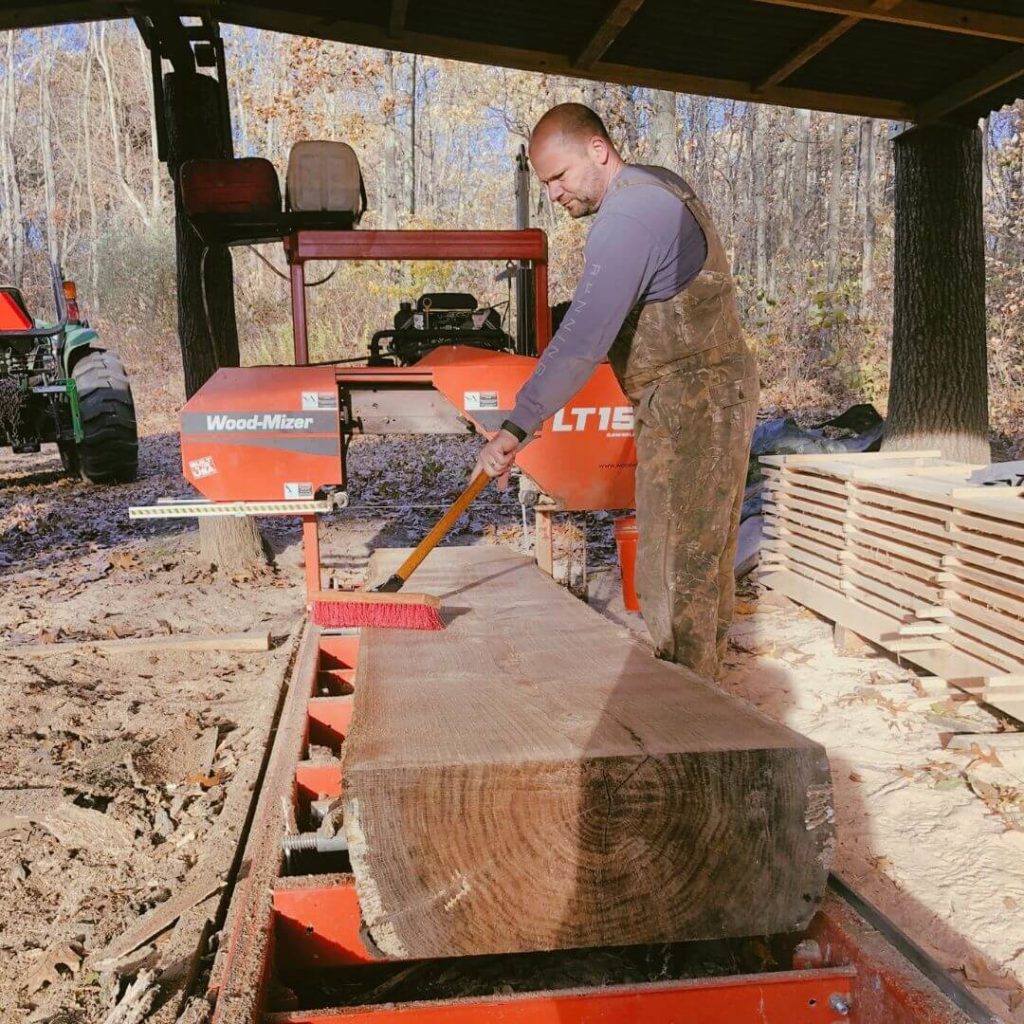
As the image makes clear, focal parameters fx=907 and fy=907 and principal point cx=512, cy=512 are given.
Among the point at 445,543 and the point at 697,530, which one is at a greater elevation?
the point at 697,530

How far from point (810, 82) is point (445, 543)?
14.4 ft

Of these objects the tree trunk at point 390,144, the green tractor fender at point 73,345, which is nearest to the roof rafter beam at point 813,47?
the green tractor fender at point 73,345

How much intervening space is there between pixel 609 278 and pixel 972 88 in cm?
470

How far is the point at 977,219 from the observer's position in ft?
21.7

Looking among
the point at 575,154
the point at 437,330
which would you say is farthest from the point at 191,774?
the point at 437,330

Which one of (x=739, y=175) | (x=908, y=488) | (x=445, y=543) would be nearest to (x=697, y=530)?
(x=908, y=488)

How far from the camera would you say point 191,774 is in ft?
11.6

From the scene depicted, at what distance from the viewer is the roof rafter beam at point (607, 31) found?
5434 mm

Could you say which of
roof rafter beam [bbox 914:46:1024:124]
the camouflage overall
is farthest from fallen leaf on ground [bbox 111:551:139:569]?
roof rafter beam [bbox 914:46:1024:124]

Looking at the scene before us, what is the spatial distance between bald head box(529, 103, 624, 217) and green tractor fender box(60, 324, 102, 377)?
8.85m

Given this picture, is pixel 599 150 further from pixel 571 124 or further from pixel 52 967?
pixel 52 967

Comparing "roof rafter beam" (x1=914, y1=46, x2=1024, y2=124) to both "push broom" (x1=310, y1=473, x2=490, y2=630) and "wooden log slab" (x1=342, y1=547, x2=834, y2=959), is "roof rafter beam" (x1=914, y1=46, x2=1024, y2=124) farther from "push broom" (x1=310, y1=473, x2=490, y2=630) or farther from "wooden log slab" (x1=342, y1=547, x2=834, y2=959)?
"wooden log slab" (x1=342, y1=547, x2=834, y2=959)

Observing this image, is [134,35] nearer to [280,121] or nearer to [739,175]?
[280,121]

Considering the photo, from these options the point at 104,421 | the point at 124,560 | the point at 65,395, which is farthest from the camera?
the point at 65,395
